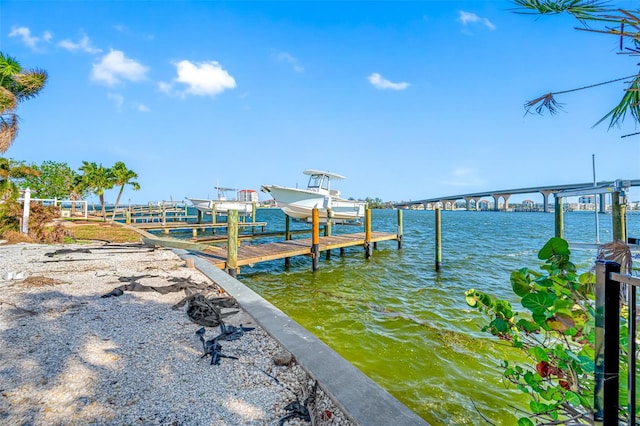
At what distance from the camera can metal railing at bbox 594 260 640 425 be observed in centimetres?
126

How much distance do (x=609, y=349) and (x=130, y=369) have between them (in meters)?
3.54

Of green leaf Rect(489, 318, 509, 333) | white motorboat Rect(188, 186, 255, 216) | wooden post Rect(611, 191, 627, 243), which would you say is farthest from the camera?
white motorboat Rect(188, 186, 255, 216)

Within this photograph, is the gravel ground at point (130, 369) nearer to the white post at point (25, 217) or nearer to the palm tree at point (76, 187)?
the white post at point (25, 217)

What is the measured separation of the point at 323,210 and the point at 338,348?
42.2 feet

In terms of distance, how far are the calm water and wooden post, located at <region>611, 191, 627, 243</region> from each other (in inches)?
56.3

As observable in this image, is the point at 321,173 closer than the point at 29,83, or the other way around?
the point at 29,83

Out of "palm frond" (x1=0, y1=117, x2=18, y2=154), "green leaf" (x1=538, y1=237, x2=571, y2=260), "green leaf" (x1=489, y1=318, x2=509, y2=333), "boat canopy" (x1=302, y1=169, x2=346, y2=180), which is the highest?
"palm frond" (x1=0, y1=117, x2=18, y2=154)

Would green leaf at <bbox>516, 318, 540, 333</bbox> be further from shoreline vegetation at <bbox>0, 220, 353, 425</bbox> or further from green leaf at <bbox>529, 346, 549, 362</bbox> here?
shoreline vegetation at <bbox>0, 220, 353, 425</bbox>

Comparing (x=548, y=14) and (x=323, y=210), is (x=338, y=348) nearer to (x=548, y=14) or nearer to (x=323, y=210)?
(x=548, y=14)

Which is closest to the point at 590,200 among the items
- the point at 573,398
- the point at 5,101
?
the point at 573,398

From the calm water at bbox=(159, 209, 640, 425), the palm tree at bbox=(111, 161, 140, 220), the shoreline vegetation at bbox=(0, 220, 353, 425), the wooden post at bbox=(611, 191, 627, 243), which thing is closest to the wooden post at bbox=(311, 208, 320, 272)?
the calm water at bbox=(159, 209, 640, 425)

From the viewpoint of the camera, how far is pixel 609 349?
131cm

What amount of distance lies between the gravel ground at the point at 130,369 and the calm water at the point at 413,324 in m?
1.83

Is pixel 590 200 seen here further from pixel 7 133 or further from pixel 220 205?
pixel 220 205
